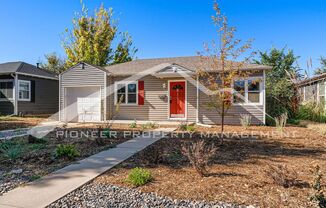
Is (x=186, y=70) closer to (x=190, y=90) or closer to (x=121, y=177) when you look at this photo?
(x=190, y=90)

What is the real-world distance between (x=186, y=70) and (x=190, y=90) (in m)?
1.28

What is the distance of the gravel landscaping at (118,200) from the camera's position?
8.83ft

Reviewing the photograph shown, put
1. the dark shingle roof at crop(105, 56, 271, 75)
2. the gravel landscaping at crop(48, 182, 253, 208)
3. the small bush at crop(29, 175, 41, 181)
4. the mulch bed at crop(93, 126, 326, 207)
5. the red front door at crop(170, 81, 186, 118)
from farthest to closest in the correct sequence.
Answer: the dark shingle roof at crop(105, 56, 271, 75) → the red front door at crop(170, 81, 186, 118) → the small bush at crop(29, 175, 41, 181) → the mulch bed at crop(93, 126, 326, 207) → the gravel landscaping at crop(48, 182, 253, 208)

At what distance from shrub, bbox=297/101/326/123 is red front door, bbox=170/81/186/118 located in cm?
685

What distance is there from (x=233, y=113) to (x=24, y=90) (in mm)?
14462

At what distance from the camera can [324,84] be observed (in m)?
13.0

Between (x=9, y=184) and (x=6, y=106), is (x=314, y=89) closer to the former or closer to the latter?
(x=9, y=184)

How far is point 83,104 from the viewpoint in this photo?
44.8 ft

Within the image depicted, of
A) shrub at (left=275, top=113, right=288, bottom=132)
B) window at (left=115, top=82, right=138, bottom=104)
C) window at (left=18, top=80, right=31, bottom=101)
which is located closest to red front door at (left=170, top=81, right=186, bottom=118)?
window at (left=115, top=82, right=138, bottom=104)

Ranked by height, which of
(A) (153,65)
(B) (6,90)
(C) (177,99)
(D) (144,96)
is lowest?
(C) (177,99)

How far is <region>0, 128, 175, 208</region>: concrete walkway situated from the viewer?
2.76 m

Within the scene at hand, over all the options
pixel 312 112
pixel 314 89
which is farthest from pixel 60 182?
pixel 314 89

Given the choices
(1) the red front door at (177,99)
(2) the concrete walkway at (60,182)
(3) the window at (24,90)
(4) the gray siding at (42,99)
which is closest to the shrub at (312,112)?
(1) the red front door at (177,99)

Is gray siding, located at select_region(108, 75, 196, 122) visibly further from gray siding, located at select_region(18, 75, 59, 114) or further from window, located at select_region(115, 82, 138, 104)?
gray siding, located at select_region(18, 75, 59, 114)
